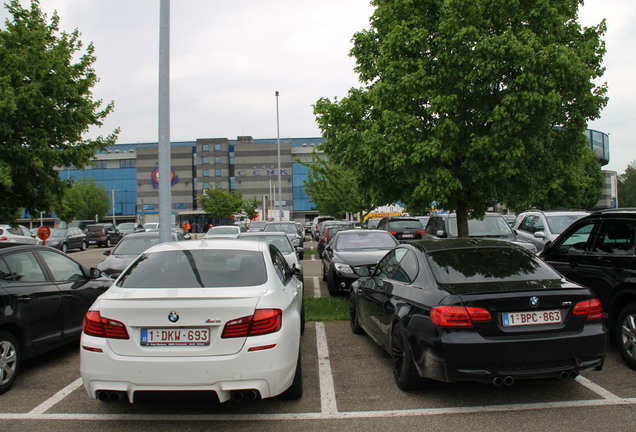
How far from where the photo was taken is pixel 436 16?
372 inches

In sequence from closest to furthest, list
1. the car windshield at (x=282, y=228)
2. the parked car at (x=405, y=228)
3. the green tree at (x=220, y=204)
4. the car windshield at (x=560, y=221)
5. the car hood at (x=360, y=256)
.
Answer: the car hood at (x=360, y=256) → the car windshield at (x=560, y=221) → the parked car at (x=405, y=228) → the car windshield at (x=282, y=228) → the green tree at (x=220, y=204)

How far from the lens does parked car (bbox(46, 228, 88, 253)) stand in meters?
28.4

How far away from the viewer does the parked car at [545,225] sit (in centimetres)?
1241

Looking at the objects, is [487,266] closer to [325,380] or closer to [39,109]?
[325,380]

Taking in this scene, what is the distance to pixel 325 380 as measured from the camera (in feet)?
15.9

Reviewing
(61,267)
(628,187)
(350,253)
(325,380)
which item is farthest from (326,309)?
(628,187)

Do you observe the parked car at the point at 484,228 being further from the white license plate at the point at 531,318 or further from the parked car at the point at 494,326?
the white license plate at the point at 531,318

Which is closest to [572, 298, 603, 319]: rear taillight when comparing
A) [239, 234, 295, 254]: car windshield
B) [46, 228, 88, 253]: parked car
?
[239, 234, 295, 254]: car windshield

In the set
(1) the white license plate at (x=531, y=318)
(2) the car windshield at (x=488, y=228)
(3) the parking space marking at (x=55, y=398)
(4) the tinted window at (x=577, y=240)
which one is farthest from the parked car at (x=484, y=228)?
(3) the parking space marking at (x=55, y=398)

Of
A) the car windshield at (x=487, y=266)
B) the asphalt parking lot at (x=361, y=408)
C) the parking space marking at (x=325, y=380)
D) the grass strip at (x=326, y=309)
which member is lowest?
the grass strip at (x=326, y=309)

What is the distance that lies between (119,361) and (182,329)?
19.8 inches

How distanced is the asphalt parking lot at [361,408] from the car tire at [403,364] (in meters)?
0.10

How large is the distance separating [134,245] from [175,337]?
28.6 ft

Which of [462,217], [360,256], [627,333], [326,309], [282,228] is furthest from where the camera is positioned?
[282,228]
